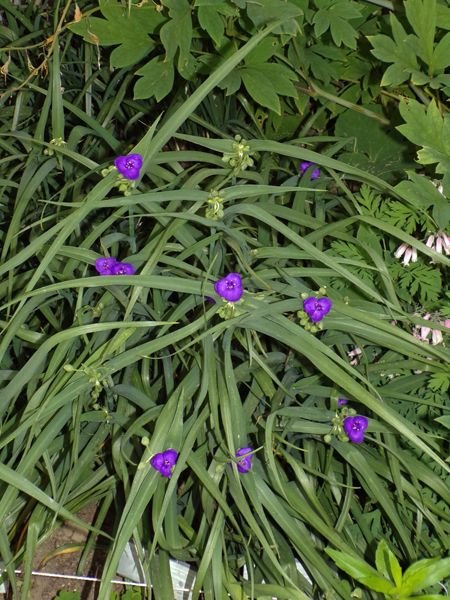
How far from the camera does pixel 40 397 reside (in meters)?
1.09

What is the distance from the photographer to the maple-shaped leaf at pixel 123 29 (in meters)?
1.33

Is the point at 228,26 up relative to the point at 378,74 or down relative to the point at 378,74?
up

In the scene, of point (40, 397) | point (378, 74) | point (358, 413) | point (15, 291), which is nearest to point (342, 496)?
point (358, 413)

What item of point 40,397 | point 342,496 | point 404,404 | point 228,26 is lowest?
point 342,496

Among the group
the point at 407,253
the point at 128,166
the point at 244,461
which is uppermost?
the point at 128,166

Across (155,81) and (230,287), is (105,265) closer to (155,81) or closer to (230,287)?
(230,287)

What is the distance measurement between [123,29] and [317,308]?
2.14ft

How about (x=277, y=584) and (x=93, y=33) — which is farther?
(x=93, y=33)

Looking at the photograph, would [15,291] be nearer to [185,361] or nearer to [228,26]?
[185,361]

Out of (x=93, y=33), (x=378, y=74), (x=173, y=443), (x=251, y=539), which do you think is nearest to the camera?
(x=173, y=443)

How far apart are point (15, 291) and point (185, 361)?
0.31 m

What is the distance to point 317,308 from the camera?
1036 mm

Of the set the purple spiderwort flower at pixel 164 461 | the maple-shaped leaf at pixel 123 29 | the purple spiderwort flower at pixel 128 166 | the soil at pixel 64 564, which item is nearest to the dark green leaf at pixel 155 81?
the maple-shaped leaf at pixel 123 29

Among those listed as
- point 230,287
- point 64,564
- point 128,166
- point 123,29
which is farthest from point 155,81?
point 64,564
